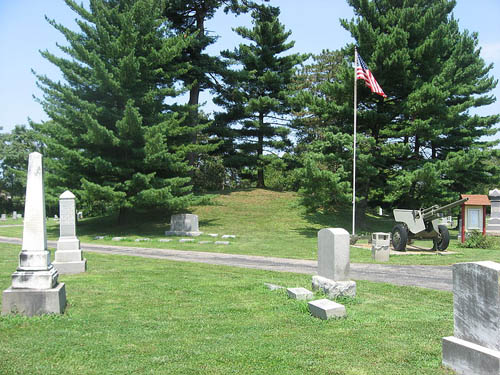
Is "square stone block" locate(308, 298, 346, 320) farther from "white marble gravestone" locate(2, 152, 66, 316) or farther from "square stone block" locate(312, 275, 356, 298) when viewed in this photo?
"white marble gravestone" locate(2, 152, 66, 316)

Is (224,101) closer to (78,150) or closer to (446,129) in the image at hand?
(78,150)

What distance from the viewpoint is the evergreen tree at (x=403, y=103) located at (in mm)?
22266

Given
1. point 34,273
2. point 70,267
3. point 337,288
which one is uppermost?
point 34,273

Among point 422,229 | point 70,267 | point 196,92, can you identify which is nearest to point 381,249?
point 422,229

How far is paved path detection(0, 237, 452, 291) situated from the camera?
10.0m

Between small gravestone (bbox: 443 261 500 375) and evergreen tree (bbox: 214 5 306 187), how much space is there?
28.2 meters

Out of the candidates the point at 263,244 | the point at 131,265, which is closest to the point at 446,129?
the point at 263,244

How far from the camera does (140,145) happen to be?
23219mm

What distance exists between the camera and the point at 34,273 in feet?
20.9

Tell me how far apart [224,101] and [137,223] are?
11839mm

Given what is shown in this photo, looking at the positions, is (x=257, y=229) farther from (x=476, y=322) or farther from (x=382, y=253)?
(x=476, y=322)

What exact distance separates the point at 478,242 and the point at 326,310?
14.2m

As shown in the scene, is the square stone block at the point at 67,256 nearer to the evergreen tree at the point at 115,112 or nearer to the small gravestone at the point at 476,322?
the small gravestone at the point at 476,322

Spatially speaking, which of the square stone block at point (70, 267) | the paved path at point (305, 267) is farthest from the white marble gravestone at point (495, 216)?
the square stone block at point (70, 267)
